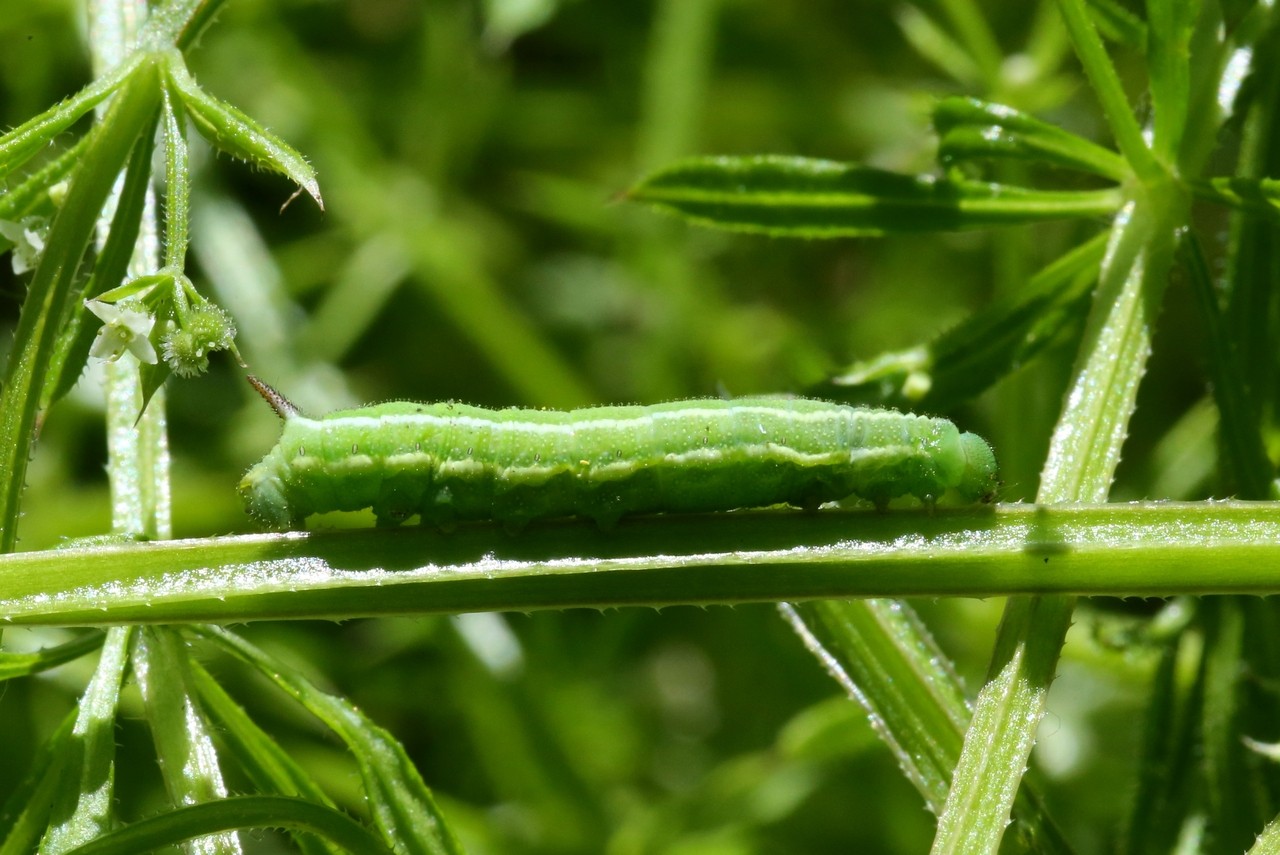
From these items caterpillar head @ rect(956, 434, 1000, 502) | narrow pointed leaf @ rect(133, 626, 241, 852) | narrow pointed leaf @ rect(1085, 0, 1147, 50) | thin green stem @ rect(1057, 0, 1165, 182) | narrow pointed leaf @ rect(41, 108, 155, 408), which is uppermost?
narrow pointed leaf @ rect(1085, 0, 1147, 50)

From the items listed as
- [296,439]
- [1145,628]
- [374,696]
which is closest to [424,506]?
[296,439]

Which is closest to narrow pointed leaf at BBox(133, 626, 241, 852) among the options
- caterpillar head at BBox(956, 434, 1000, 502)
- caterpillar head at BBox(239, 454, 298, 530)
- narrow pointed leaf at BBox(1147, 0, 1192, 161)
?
caterpillar head at BBox(239, 454, 298, 530)

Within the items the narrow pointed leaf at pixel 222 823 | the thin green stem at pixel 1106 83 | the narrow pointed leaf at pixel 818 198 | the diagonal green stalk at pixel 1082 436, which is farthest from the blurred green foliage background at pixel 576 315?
the narrow pointed leaf at pixel 222 823

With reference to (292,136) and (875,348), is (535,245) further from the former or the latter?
(875,348)

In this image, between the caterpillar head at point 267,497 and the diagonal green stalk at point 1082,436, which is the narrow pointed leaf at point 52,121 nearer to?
the caterpillar head at point 267,497

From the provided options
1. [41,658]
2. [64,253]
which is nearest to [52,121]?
[64,253]

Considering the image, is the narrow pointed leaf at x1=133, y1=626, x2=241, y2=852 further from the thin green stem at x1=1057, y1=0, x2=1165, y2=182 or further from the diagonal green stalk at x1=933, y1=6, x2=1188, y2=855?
the thin green stem at x1=1057, y1=0, x2=1165, y2=182

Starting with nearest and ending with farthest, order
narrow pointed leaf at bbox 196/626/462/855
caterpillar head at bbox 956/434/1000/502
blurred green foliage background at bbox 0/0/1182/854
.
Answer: narrow pointed leaf at bbox 196/626/462/855 < caterpillar head at bbox 956/434/1000/502 < blurred green foliage background at bbox 0/0/1182/854

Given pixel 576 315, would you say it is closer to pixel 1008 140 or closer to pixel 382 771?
pixel 1008 140
